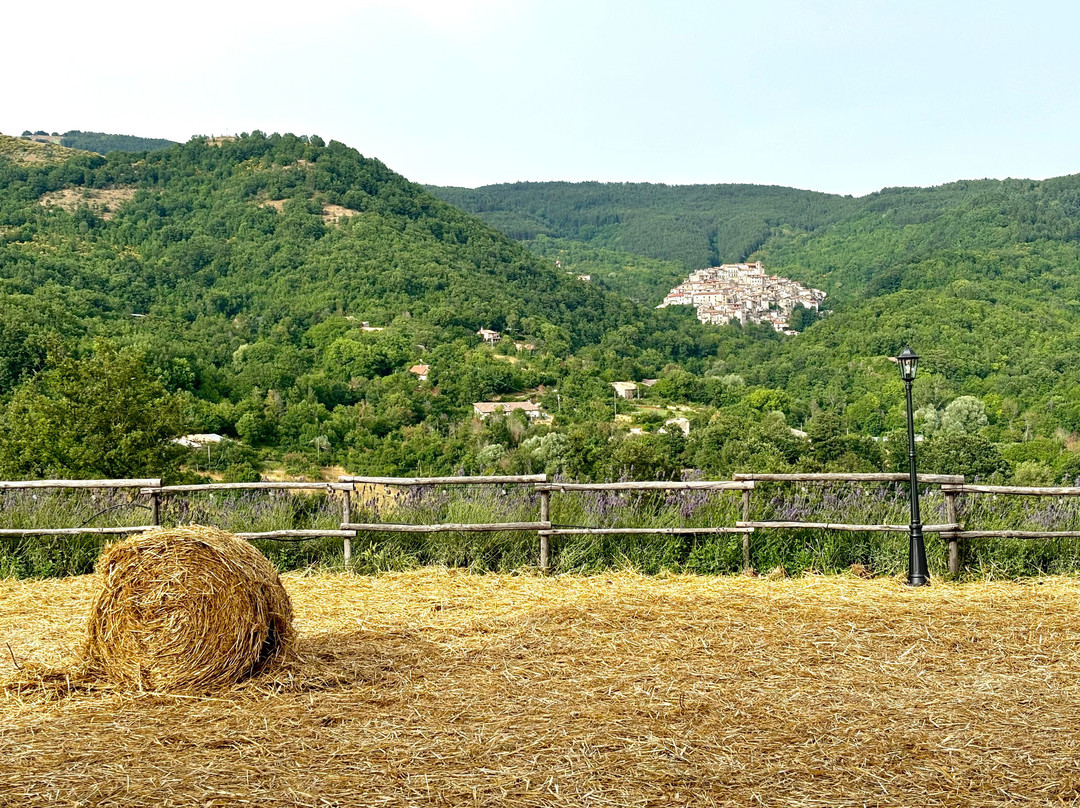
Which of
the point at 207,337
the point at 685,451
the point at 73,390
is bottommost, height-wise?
the point at 685,451

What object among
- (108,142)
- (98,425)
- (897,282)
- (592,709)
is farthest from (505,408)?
(108,142)

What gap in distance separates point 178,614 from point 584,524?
401 centimetres

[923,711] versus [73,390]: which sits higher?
[73,390]

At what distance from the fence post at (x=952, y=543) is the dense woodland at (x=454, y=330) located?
22.0m

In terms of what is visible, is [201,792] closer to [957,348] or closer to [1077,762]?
[1077,762]

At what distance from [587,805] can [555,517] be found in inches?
190

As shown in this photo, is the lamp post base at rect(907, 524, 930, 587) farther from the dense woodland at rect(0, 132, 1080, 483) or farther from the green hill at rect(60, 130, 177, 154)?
the green hill at rect(60, 130, 177, 154)

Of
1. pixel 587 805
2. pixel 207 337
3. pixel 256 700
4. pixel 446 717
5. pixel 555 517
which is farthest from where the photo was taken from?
pixel 207 337

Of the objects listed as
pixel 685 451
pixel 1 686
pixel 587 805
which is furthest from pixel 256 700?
pixel 685 451

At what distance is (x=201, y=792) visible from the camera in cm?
335

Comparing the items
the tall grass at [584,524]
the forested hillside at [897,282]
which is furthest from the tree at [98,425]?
the forested hillside at [897,282]

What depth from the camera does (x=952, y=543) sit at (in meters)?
7.36

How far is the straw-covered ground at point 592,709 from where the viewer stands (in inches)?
134

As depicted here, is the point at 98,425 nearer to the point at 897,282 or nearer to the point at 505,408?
the point at 505,408
